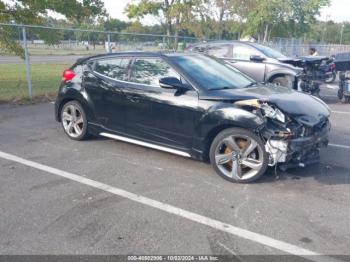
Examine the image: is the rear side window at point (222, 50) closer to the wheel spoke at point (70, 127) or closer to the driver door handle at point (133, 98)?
the wheel spoke at point (70, 127)

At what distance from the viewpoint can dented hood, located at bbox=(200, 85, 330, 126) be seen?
451cm

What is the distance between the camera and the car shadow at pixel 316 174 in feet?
15.4

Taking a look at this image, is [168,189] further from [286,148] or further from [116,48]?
[116,48]

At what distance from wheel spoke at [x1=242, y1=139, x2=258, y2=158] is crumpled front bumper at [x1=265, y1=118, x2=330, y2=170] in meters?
0.15

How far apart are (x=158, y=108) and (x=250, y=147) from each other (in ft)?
4.65

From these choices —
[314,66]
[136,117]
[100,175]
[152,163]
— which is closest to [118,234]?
[100,175]

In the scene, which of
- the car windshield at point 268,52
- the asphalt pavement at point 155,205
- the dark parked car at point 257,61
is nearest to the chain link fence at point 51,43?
the dark parked car at point 257,61

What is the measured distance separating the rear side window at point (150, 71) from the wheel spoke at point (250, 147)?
136 cm

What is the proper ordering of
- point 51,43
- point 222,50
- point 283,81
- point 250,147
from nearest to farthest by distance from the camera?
point 250,147 → point 283,81 → point 222,50 → point 51,43

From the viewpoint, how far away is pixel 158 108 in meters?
5.09

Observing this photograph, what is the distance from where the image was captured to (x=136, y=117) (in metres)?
5.39

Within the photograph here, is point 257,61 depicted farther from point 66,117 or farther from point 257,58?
point 66,117

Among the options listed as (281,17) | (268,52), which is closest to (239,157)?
(268,52)

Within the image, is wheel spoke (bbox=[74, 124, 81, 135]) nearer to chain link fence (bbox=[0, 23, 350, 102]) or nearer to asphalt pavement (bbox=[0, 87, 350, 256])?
asphalt pavement (bbox=[0, 87, 350, 256])
